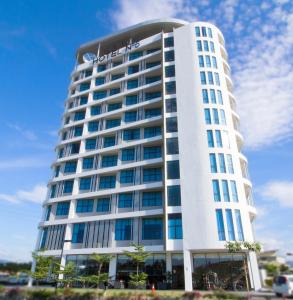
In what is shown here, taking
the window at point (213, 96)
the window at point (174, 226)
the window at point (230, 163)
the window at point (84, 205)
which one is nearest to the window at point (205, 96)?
the window at point (213, 96)

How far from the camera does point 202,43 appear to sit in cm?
4703

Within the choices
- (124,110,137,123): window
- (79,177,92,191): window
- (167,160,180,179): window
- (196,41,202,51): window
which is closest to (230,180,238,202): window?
(167,160,180,179): window

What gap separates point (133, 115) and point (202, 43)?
55.8 feet

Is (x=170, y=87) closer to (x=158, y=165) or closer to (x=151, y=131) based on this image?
(x=151, y=131)

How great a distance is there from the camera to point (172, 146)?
131 ft

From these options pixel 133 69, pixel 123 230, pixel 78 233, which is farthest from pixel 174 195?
pixel 133 69

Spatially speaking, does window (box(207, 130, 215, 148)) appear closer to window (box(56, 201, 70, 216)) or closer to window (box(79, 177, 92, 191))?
window (box(79, 177, 92, 191))

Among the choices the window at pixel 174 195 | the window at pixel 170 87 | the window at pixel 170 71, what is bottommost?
the window at pixel 174 195

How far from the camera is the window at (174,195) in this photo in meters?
36.2

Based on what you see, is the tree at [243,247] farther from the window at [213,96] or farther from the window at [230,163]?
the window at [213,96]

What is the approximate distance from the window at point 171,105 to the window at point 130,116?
6.95m

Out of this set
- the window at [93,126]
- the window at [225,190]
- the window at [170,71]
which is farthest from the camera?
the window at [93,126]

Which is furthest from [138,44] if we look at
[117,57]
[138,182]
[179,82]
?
[138,182]

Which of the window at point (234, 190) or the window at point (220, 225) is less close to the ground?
the window at point (234, 190)
